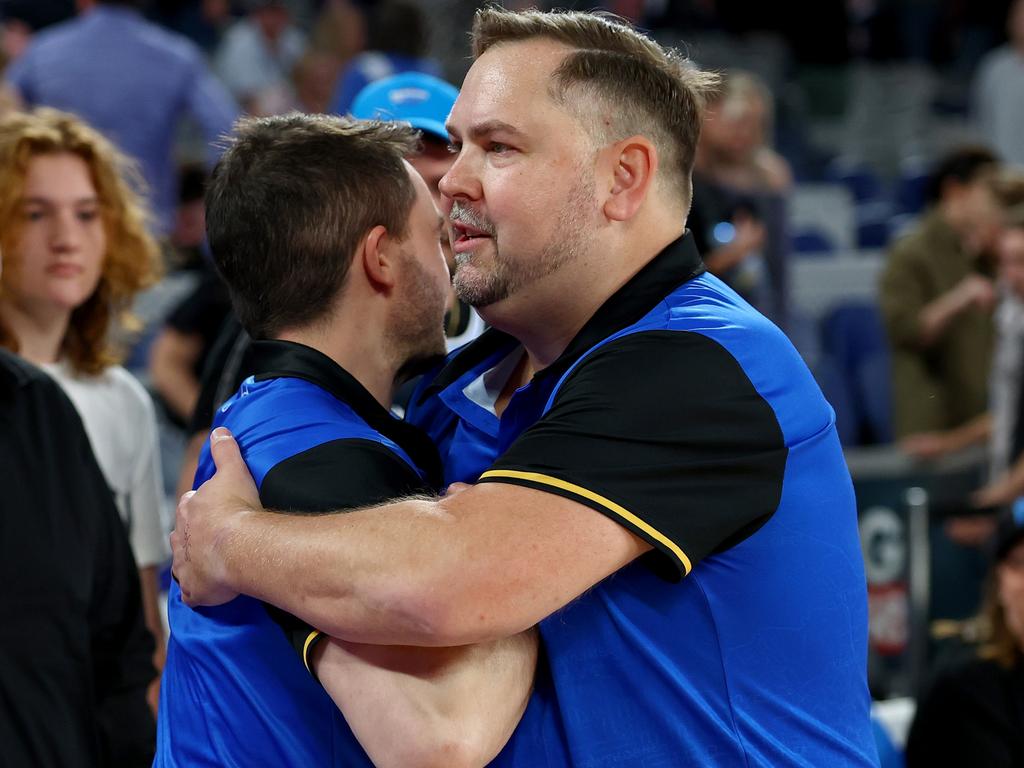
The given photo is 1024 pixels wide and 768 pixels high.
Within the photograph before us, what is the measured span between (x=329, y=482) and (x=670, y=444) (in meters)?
0.44

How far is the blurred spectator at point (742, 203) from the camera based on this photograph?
19.5ft

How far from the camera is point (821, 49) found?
1372cm

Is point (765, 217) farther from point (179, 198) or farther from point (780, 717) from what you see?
point (780, 717)

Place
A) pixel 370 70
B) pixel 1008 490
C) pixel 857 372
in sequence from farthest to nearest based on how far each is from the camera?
1. pixel 857 372
2. pixel 1008 490
3. pixel 370 70

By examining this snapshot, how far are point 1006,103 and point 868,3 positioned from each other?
4675 mm

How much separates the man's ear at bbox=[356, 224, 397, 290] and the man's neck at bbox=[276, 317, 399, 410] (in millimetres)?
68

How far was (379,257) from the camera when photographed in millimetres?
2270

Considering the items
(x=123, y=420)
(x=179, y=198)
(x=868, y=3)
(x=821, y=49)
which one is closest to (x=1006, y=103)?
(x=821, y=49)

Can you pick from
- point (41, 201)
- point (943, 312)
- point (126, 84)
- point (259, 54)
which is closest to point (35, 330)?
point (41, 201)

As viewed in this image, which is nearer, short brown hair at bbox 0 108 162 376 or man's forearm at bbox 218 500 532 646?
man's forearm at bbox 218 500 532 646

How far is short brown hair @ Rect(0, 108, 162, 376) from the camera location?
349 centimetres

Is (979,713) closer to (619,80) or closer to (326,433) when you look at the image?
(619,80)

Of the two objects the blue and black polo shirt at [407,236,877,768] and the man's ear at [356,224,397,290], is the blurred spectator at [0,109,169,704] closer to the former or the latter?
the man's ear at [356,224,397,290]

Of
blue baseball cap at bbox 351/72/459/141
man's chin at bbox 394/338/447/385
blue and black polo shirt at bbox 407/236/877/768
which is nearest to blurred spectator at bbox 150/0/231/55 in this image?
blue baseball cap at bbox 351/72/459/141
